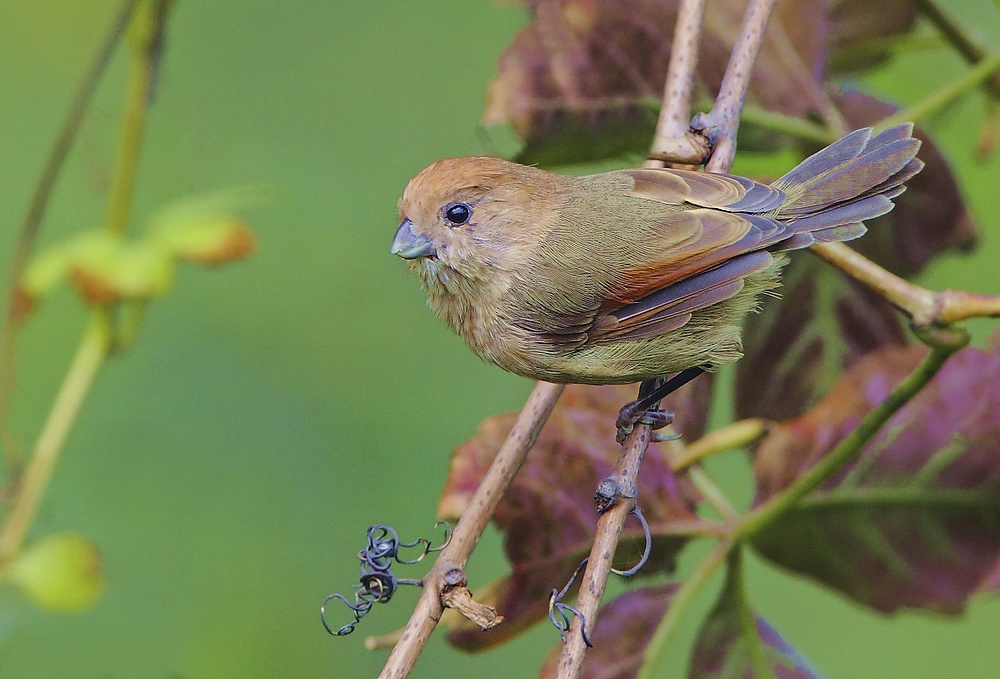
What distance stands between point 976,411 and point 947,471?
0.43ft

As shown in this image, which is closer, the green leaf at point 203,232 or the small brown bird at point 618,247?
the small brown bird at point 618,247

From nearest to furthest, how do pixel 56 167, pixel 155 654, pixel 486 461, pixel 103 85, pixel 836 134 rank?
1. pixel 486 461
2. pixel 836 134
3. pixel 56 167
4. pixel 155 654
5. pixel 103 85

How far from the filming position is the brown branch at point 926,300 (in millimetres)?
1858

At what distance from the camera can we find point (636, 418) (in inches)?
89.8

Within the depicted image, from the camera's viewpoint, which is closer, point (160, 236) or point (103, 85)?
point (160, 236)

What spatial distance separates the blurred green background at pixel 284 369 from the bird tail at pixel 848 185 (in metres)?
1.19

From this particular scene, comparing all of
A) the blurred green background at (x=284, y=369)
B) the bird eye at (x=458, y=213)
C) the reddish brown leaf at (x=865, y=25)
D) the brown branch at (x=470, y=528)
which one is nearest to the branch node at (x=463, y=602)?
the brown branch at (x=470, y=528)

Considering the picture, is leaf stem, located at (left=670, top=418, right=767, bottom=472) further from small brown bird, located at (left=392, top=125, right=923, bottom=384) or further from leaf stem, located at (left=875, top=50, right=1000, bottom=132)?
leaf stem, located at (left=875, top=50, right=1000, bottom=132)

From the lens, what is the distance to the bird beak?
2.25 m

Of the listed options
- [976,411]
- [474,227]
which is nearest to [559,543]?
[474,227]

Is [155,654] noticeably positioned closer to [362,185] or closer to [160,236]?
[160,236]

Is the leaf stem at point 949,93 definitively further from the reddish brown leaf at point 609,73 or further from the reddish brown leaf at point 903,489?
the reddish brown leaf at point 903,489

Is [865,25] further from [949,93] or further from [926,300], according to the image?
[926,300]

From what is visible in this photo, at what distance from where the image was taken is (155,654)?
374 centimetres
